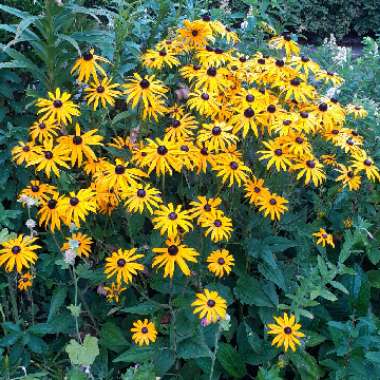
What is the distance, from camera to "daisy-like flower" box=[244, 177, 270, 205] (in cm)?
205

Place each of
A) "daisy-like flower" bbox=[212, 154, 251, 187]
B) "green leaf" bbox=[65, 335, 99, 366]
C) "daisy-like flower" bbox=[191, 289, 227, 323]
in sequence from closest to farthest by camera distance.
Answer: "green leaf" bbox=[65, 335, 99, 366], "daisy-like flower" bbox=[191, 289, 227, 323], "daisy-like flower" bbox=[212, 154, 251, 187]

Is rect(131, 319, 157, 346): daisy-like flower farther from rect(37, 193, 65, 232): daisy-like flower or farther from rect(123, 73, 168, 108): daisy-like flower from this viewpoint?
rect(123, 73, 168, 108): daisy-like flower

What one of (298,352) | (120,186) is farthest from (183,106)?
(298,352)

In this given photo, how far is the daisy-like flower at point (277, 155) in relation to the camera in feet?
6.57

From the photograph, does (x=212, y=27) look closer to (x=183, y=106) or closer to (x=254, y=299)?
(x=183, y=106)

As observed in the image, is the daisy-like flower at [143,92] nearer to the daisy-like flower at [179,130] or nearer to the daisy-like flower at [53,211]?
the daisy-like flower at [179,130]

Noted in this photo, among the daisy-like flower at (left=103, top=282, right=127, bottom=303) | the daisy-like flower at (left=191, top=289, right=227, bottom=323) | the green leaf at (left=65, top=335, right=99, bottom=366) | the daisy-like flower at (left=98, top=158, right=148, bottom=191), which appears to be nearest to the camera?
the green leaf at (left=65, top=335, right=99, bottom=366)

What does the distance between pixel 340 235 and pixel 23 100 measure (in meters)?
1.77

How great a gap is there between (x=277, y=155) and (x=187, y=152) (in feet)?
1.17

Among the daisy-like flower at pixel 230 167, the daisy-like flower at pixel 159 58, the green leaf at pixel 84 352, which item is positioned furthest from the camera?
the daisy-like flower at pixel 159 58

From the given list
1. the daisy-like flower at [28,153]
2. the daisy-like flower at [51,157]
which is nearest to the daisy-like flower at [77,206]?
the daisy-like flower at [51,157]

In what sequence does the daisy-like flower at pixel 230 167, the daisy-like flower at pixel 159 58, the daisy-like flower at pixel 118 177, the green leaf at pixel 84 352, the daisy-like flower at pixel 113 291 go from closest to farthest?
1. the green leaf at pixel 84 352
2. the daisy-like flower at pixel 118 177
3. the daisy-like flower at pixel 230 167
4. the daisy-like flower at pixel 113 291
5. the daisy-like flower at pixel 159 58

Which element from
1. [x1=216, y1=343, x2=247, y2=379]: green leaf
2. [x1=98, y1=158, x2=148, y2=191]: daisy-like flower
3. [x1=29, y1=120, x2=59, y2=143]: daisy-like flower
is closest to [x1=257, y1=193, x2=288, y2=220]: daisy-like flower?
[x1=98, y1=158, x2=148, y2=191]: daisy-like flower

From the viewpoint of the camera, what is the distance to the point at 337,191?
8.10 feet
